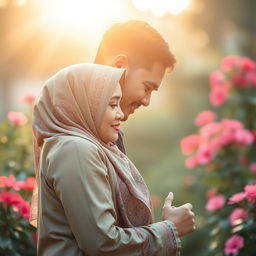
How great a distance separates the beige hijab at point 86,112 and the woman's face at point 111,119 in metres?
0.02

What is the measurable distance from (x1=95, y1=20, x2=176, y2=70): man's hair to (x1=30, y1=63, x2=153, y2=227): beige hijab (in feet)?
1.42

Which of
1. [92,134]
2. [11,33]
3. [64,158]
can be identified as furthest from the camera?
[11,33]

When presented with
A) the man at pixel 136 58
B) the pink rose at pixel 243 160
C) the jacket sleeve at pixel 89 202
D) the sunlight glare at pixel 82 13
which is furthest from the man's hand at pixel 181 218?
the sunlight glare at pixel 82 13

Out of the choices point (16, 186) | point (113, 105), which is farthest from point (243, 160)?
point (113, 105)

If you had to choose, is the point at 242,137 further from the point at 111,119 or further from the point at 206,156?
the point at 111,119

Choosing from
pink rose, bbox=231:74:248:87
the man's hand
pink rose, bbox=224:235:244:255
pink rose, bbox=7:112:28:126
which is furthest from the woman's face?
pink rose, bbox=231:74:248:87

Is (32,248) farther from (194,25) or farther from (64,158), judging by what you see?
(194,25)

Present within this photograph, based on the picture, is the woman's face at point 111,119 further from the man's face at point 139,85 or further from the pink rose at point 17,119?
the pink rose at point 17,119

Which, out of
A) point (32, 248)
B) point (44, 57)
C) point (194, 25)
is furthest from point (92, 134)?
point (194, 25)

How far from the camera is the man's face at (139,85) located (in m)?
2.94

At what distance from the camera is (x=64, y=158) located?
2.43m

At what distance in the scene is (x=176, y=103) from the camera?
10.4 m

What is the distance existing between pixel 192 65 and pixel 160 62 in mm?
7502

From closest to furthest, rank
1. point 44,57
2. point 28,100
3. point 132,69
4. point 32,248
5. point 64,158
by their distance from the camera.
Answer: point 64,158 < point 132,69 < point 32,248 < point 28,100 < point 44,57
